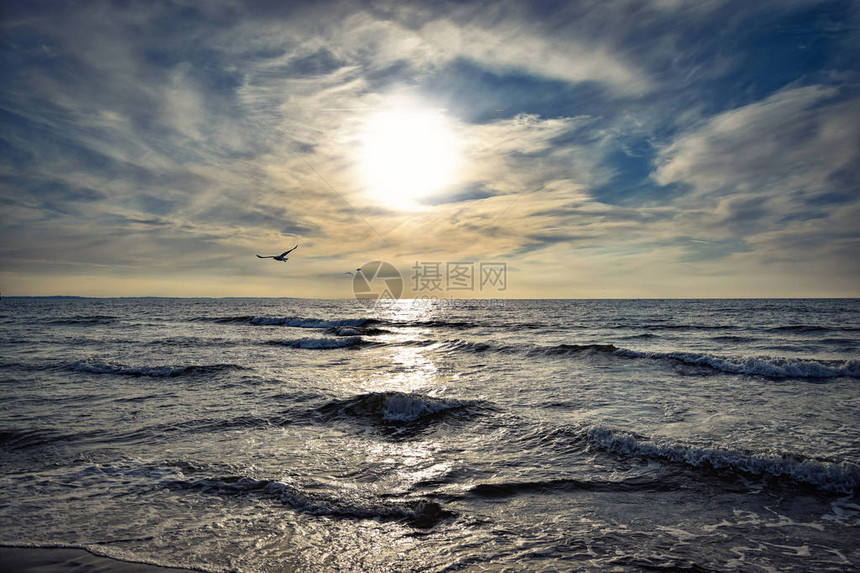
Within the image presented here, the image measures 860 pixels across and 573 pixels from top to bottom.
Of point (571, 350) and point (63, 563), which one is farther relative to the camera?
point (571, 350)

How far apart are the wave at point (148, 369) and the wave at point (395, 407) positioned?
8.75m

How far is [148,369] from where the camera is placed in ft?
60.4

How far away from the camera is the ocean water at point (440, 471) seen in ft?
17.3

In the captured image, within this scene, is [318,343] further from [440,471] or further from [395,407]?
[440,471]

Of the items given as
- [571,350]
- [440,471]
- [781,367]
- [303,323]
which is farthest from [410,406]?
[303,323]

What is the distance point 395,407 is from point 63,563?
309 inches

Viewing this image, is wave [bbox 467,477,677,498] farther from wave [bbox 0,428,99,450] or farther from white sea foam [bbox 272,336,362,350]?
white sea foam [bbox 272,336,362,350]

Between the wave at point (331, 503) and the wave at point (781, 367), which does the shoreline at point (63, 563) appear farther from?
the wave at point (781, 367)

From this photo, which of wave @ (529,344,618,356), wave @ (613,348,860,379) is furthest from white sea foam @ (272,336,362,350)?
wave @ (613,348,860,379)

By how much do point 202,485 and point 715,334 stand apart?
37999mm

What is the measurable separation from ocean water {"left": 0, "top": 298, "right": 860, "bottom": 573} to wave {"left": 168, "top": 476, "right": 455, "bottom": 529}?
0.12 feet

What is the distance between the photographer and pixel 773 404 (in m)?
12.5

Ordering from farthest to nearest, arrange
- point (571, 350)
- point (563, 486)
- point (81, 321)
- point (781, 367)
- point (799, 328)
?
point (81, 321) → point (799, 328) → point (571, 350) → point (781, 367) → point (563, 486)

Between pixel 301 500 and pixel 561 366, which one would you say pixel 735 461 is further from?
pixel 561 366
